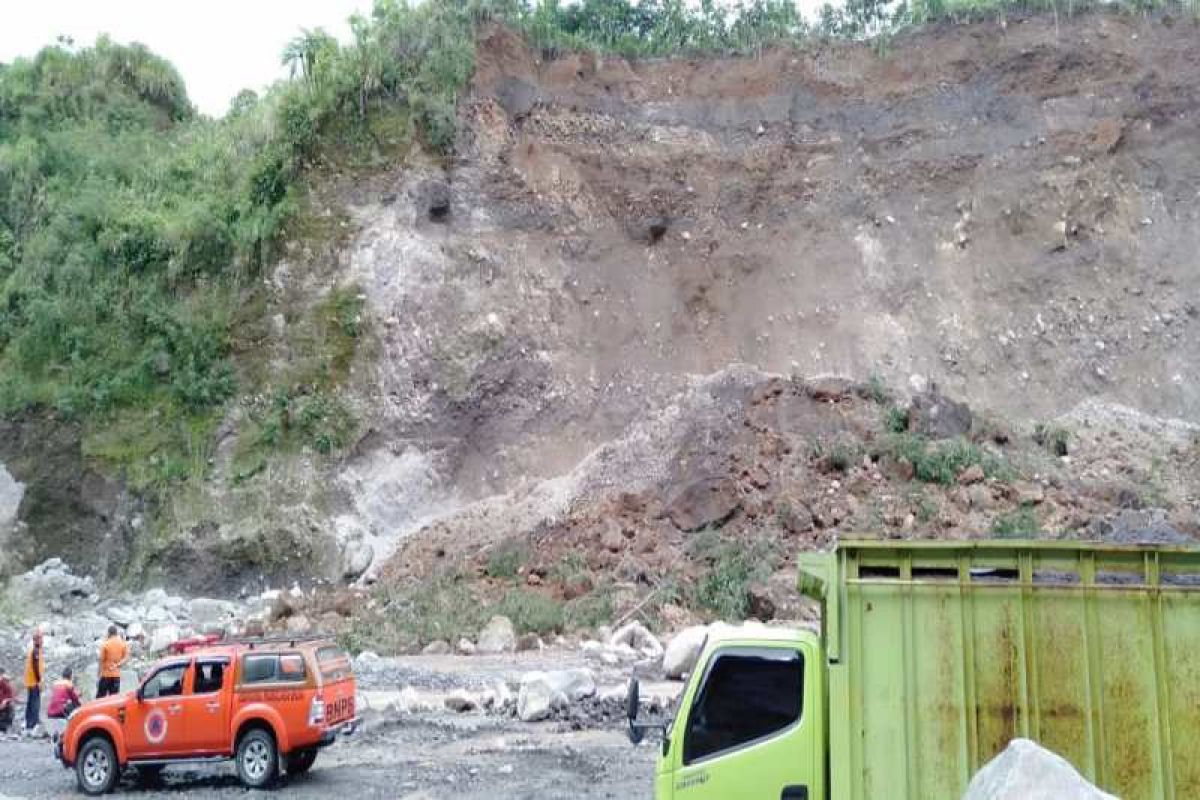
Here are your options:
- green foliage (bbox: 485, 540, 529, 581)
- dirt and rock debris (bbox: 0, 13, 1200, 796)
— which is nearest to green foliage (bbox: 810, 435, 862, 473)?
dirt and rock debris (bbox: 0, 13, 1200, 796)

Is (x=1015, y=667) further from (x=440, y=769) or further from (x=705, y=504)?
(x=705, y=504)

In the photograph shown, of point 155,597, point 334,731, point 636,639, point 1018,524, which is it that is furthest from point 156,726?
point 1018,524

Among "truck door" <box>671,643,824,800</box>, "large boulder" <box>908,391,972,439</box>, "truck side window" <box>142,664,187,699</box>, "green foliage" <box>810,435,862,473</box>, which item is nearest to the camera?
"truck door" <box>671,643,824,800</box>

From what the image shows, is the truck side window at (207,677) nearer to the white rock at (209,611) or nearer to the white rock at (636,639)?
the white rock at (636,639)

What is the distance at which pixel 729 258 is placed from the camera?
3309 cm

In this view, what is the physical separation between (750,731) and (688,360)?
25.9 m

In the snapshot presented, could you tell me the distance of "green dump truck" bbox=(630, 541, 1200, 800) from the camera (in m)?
5.64

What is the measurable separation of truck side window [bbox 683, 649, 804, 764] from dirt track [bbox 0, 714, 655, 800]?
4.37 metres

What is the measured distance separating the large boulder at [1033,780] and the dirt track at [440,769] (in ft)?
18.7

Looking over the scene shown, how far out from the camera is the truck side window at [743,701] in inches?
238

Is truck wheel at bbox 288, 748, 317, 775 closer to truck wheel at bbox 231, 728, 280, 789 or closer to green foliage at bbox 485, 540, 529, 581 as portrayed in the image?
truck wheel at bbox 231, 728, 280, 789

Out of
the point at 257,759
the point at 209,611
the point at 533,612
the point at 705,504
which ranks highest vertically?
the point at 705,504

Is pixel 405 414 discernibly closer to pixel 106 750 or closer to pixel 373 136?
pixel 373 136

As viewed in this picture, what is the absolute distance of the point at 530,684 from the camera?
14430 mm
